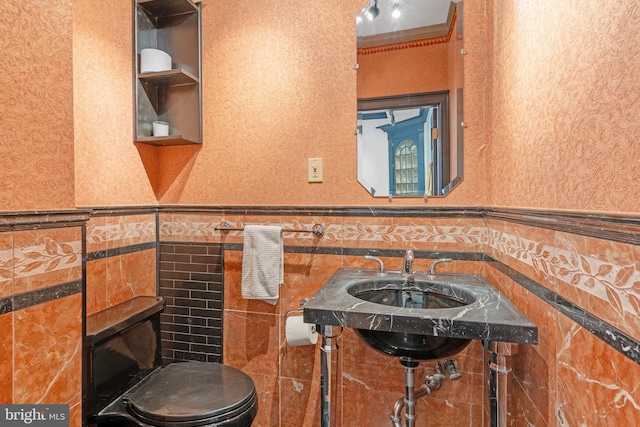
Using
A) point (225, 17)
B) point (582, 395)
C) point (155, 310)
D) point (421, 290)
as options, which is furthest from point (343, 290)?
point (225, 17)

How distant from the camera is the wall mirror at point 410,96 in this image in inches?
56.7

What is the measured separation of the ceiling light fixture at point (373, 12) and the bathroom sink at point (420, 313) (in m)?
1.15

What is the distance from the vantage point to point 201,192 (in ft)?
5.71

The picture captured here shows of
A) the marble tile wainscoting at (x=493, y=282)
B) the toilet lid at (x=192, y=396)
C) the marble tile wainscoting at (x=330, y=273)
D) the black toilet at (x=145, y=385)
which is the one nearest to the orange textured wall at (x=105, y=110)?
the marble tile wainscoting at (x=330, y=273)

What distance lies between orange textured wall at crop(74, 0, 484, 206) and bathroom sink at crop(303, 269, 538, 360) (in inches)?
15.0

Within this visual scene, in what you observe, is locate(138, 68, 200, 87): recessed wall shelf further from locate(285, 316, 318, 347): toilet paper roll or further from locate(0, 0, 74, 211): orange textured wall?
locate(285, 316, 318, 347): toilet paper roll

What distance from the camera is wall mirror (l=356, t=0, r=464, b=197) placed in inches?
56.7

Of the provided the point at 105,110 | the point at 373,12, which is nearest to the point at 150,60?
the point at 105,110

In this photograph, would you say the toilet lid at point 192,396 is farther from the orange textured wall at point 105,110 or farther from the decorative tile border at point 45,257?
the orange textured wall at point 105,110

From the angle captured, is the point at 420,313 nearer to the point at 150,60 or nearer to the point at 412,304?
the point at 412,304

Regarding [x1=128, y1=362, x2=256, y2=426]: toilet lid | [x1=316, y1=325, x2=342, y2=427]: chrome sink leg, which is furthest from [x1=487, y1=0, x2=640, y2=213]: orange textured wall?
[x1=128, y1=362, x2=256, y2=426]: toilet lid

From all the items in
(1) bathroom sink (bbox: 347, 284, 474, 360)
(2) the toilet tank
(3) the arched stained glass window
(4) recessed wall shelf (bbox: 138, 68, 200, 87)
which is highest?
(4) recessed wall shelf (bbox: 138, 68, 200, 87)

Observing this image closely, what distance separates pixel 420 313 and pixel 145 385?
1.13 m

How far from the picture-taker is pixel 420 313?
3.06 feet
